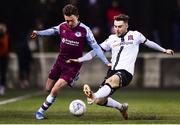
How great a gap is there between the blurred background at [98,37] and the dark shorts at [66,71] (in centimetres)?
1283

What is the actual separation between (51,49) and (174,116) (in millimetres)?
14994

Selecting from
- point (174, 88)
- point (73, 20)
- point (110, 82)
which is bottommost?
point (174, 88)

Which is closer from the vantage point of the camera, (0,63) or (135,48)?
(135,48)

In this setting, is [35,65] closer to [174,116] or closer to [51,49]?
[51,49]

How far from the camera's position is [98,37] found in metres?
30.0

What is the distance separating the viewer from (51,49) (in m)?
31.2

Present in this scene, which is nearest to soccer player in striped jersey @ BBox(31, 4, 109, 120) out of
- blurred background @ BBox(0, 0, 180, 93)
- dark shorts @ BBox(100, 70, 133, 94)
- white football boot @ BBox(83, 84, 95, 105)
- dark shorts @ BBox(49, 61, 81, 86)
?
dark shorts @ BBox(49, 61, 81, 86)

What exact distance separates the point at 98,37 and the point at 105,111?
11699 millimetres

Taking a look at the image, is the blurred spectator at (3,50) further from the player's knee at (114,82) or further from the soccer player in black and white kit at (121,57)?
the player's knee at (114,82)

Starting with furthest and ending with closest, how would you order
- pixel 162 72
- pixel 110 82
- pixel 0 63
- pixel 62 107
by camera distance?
pixel 162 72 → pixel 0 63 → pixel 62 107 → pixel 110 82

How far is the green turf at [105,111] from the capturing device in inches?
613

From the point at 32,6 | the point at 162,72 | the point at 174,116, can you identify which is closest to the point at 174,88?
the point at 162,72

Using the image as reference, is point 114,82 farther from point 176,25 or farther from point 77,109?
point 176,25

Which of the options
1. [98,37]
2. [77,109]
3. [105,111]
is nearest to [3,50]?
[98,37]
